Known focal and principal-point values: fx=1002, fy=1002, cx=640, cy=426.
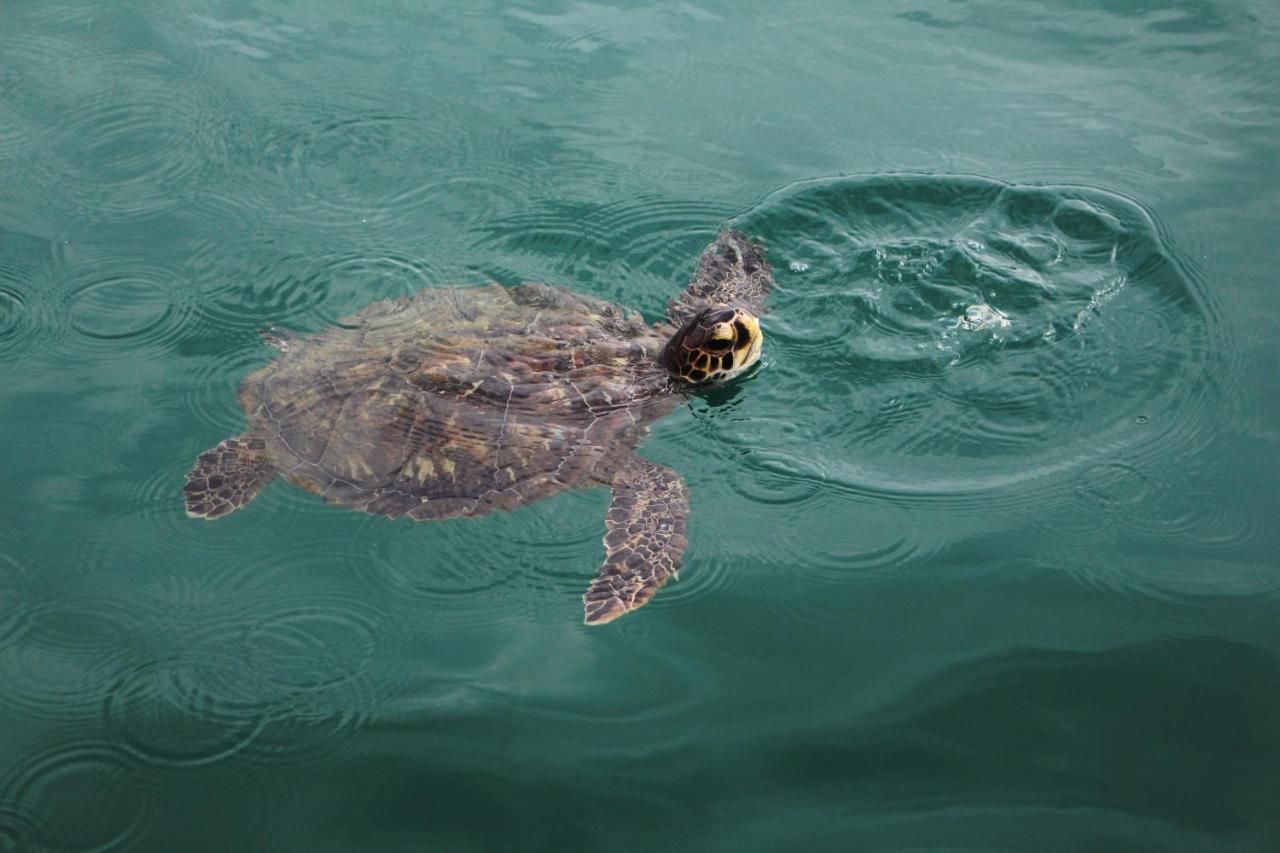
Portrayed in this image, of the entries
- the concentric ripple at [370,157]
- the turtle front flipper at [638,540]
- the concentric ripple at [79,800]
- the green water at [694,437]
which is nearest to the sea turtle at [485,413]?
the turtle front flipper at [638,540]

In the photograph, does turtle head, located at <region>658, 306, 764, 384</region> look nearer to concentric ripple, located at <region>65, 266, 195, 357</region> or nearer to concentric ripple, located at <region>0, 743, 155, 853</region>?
concentric ripple, located at <region>65, 266, 195, 357</region>

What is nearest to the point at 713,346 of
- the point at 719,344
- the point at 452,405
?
the point at 719,344

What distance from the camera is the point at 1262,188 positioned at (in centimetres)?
658

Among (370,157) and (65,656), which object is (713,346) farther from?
(65,656)

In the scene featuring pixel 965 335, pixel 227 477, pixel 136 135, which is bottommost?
pixel 227 477

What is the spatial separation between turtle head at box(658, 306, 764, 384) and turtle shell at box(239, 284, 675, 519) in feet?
0.48

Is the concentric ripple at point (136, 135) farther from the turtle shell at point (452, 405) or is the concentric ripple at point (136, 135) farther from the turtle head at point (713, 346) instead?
the turtle head at point (713, 346)

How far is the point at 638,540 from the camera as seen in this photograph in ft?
14.7

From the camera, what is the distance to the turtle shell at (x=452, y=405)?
4789 mm

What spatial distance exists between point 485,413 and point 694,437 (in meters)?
1.09

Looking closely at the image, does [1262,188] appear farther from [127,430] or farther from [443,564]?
[127,430]

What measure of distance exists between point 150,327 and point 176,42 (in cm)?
313

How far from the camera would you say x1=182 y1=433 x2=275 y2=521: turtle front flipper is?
4691 mm

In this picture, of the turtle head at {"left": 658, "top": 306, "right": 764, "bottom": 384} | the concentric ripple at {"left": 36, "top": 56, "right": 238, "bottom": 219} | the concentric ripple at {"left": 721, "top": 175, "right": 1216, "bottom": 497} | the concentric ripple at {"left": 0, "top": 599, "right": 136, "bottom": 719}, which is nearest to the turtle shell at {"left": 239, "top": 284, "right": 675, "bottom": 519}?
the turtle head at {"left": 658, "top": 306, "right": 764, "bottom": 384}
